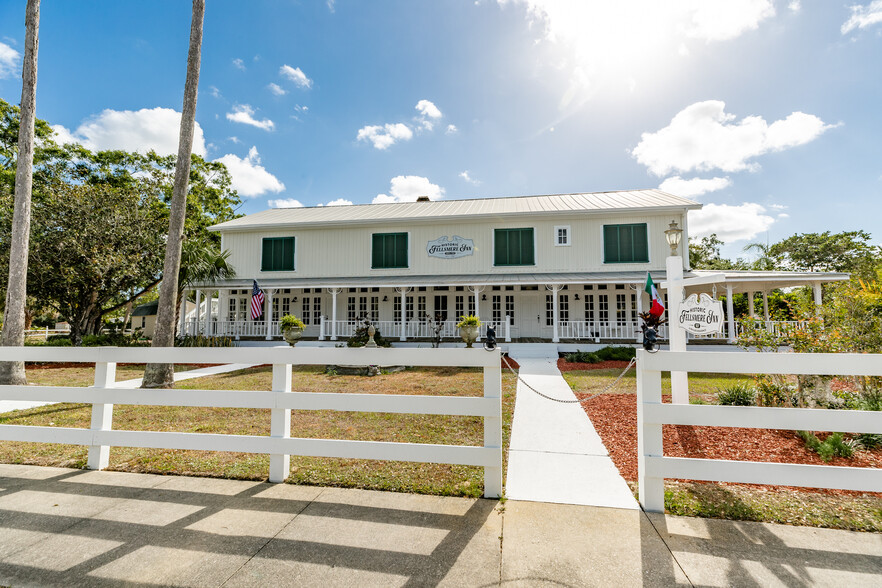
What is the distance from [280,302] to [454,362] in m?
17.9

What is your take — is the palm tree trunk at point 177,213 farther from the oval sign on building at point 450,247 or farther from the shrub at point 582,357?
the shrub at point 582,357

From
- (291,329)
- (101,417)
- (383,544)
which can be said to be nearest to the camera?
(383,544)

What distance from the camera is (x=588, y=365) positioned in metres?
12.4

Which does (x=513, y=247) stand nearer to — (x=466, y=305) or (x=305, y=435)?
(x=466, y=305)

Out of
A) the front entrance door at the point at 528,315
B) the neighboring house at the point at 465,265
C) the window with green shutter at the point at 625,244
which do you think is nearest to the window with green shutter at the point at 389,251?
the neighboring house at the point at 465,265

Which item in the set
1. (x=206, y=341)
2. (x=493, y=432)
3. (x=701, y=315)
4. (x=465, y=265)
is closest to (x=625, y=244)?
(x=465, y=265)

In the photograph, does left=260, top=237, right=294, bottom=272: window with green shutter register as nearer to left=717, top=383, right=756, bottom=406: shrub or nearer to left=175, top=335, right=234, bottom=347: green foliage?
left=175, top=335, right=234, bottom=347: green foliage

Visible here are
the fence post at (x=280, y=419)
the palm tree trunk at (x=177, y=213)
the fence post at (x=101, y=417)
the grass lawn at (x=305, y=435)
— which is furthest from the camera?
the palm tree trunk at (x=177, y=213)

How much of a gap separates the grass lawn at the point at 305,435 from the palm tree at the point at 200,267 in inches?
318

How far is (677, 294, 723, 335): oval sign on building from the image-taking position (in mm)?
5035

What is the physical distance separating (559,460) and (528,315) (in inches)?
528

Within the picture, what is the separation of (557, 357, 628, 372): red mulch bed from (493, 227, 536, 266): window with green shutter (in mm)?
5462

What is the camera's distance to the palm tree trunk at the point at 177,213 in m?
8.80

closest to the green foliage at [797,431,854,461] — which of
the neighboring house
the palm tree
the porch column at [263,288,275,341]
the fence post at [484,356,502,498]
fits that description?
the fence post at [484,356,502,498]
